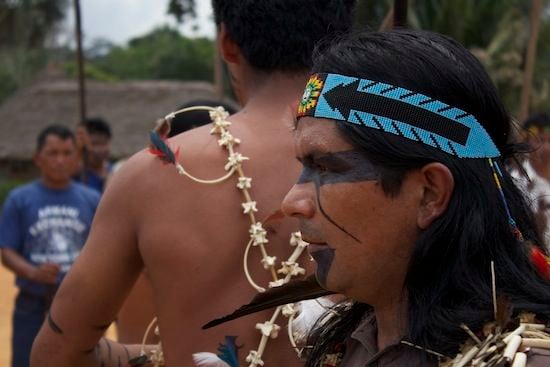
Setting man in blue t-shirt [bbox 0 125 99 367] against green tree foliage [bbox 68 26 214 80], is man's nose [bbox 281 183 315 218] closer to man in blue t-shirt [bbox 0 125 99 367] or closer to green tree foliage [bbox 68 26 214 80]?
man in blue t-shirt [bbox 0 125 99 367]

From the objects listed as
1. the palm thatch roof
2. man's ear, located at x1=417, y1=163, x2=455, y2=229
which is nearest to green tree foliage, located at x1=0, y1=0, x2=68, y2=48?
the palm thatch roof

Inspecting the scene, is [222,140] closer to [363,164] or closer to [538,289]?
[363,164]

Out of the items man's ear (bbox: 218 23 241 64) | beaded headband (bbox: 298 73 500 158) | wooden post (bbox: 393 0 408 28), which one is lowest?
man's ear (bbox: 218 23 241 64)

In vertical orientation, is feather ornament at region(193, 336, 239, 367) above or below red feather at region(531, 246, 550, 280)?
below

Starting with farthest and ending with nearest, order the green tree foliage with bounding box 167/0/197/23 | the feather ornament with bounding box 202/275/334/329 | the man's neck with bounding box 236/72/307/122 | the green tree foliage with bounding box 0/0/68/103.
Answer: the green tree foliage with bounding box 0/0/68/103 → the green tree foliage with bounding box 167/0/197/23 → the man's neck with bounding box 236/72/307/122 → the feather ornament with bounding box 202/275/334/329

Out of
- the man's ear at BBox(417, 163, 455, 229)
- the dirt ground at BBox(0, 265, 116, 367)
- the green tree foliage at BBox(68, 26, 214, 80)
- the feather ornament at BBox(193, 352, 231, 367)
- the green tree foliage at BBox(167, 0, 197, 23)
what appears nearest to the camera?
the man's ear at BBox(417, 163, 455, 229)

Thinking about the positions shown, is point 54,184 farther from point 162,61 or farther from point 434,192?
point 162,61

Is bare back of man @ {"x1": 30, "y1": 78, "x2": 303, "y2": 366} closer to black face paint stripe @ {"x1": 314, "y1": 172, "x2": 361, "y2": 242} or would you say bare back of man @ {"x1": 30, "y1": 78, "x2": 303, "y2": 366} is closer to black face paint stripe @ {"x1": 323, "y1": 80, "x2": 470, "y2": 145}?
black face paint stripe @ {"x1": 314, "y1": 172, "x2": 361, "y2": 242}

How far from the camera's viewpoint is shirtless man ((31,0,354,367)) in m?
2.36

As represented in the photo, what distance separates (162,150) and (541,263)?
3.81 ft

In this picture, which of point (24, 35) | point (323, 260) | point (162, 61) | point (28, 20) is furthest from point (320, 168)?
point (162, 61)

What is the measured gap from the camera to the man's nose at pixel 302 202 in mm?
1624

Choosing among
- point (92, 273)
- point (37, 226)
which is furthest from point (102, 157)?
point (92, 273)

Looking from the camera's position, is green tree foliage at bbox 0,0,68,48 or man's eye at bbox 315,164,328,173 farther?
green tree foliage at bbox 0,0,68,48
